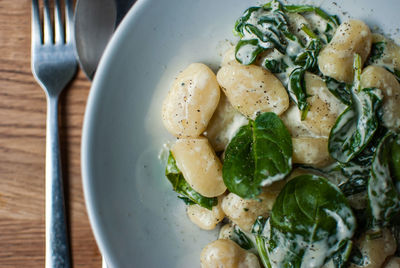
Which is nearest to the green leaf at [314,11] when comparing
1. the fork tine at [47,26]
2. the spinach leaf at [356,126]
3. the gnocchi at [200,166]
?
the spinach leaf at [356,126]

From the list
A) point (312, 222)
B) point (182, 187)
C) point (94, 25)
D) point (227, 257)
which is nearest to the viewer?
point (312, 222)

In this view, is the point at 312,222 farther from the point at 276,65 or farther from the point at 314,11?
the point at 314,11

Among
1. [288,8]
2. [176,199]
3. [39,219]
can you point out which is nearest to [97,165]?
[176,199]

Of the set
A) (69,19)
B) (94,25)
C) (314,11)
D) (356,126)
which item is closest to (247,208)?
(356,126)

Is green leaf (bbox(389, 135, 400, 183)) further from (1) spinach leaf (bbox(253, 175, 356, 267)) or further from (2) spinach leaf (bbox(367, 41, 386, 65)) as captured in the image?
(2) spinach leaf (bbox(367, 41, 386, 65))

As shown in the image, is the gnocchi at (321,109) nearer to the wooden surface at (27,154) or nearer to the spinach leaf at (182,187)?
the spinach leaf at (182,187)

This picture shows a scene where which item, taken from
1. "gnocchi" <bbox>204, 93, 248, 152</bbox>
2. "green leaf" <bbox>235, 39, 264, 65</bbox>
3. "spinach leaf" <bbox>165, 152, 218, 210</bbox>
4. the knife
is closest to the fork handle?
the knife
